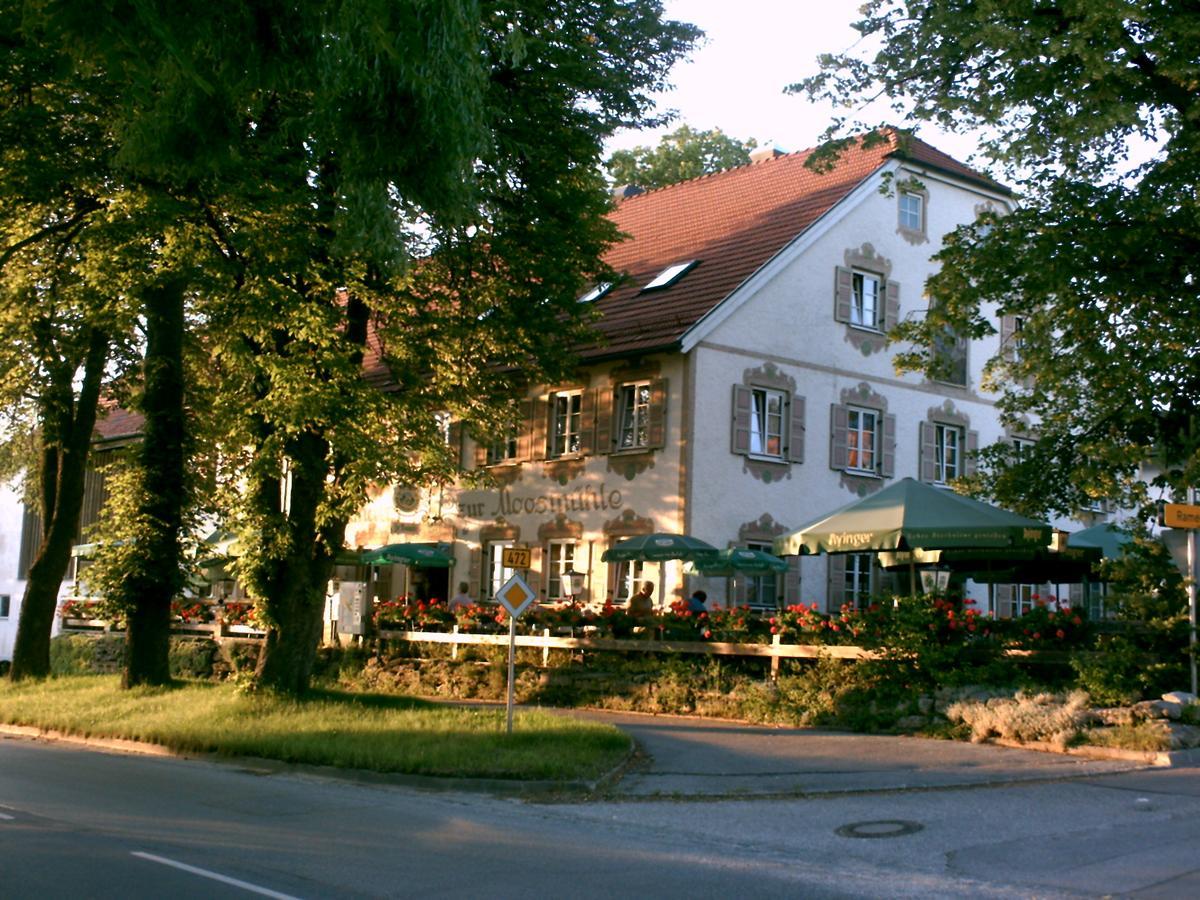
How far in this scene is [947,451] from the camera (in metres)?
31.6

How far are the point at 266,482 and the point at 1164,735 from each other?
11990 mm

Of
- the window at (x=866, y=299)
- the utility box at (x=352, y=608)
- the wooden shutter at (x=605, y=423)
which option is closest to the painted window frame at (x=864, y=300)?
the window at (x=866, y=299)

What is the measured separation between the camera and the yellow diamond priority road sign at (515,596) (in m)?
15.6

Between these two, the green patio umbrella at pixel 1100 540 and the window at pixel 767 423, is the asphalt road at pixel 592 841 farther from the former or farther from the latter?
the window at pixel 767 423

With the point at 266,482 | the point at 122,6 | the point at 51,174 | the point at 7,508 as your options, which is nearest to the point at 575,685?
the point at 266,482

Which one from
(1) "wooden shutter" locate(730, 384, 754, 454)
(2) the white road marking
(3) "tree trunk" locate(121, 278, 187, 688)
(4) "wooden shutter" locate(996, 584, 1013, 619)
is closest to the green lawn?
(3) "tree trunk" locate(121, 278, 187, 688)

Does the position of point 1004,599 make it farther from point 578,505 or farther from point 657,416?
point 578,505

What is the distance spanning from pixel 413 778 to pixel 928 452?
19.3 metres

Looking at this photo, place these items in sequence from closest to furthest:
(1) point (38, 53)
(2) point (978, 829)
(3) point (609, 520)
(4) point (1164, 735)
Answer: (2) point (978, 829) → (1) point (38, 53) → (4) point (1164, 735) → (3) point (609, 520)

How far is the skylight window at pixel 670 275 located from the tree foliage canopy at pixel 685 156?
787 inches

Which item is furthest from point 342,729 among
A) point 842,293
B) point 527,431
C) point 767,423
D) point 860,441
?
point 842,293

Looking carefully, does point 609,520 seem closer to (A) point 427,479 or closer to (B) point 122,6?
(A) point 427,479

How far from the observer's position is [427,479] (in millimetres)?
20031

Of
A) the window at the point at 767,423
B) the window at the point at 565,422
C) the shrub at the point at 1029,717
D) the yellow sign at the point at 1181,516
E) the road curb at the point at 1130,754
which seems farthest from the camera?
the window at the point at 565,422
